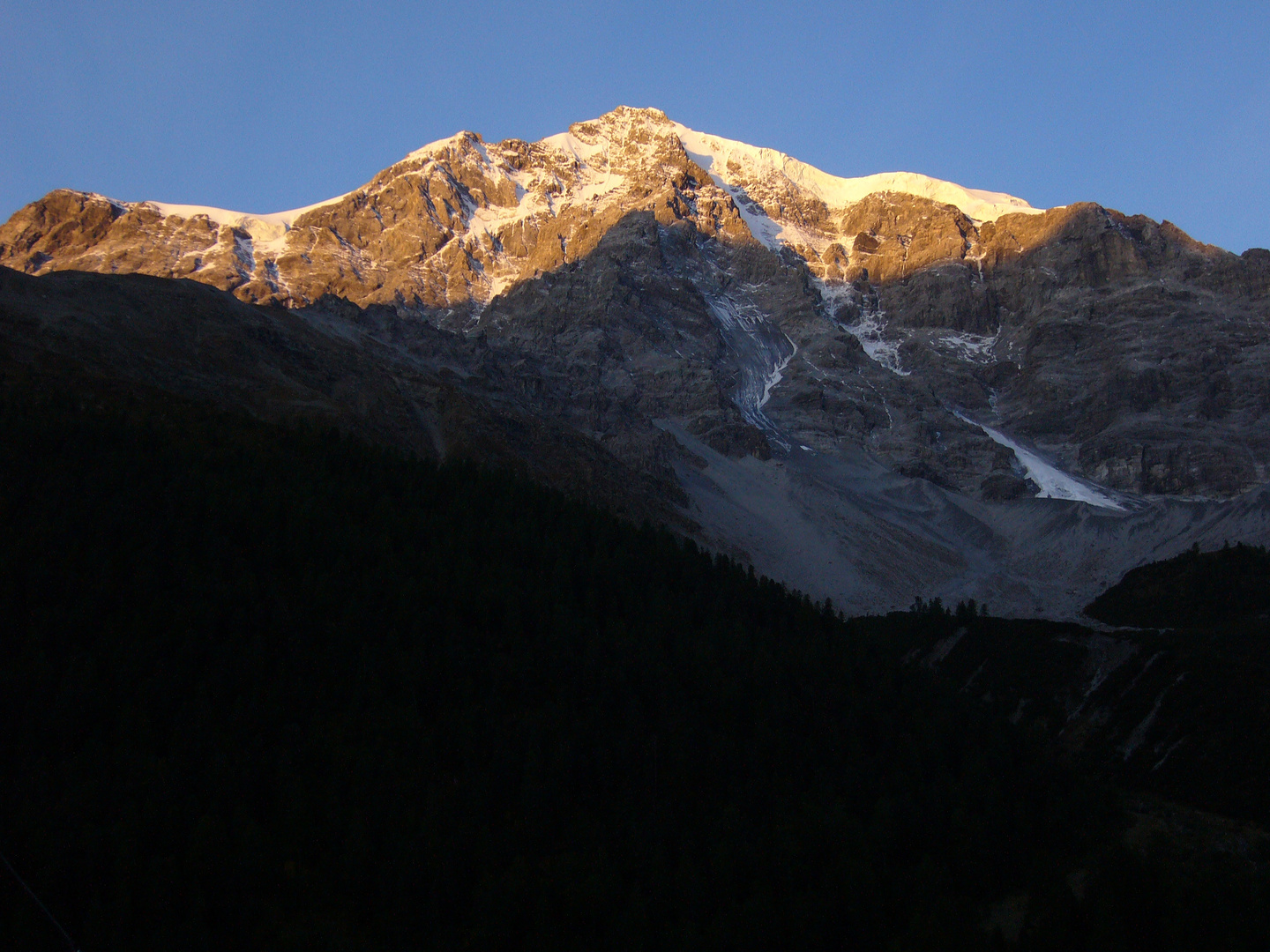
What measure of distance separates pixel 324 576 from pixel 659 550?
36.5 meters

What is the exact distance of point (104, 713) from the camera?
55125mm

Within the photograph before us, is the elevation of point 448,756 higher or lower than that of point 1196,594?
lower

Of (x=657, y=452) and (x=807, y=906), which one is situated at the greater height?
(x=657, y=452)

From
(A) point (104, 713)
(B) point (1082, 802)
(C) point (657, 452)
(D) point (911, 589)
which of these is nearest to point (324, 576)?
(A) point (104, 713)

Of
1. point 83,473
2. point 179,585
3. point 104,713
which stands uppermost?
point 83,473

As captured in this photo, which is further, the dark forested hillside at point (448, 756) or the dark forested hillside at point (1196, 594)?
the dark forested hillside at point (1196, 594)

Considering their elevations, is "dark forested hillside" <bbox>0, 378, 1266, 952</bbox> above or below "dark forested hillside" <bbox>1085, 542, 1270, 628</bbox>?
below

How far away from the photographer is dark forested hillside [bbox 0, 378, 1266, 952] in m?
44.8

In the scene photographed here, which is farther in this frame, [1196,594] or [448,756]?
[1196,594]

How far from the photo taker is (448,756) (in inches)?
2320

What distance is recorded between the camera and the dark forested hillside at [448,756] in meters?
44.8

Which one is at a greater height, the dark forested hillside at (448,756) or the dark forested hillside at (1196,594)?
the dark forested hillside at (1196,594)

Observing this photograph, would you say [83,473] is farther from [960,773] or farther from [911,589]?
[911,589]

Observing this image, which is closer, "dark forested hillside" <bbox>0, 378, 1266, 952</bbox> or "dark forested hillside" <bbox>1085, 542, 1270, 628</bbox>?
"dark forested hillside" <bbox>0, 378, 1266, 952</bbox>
